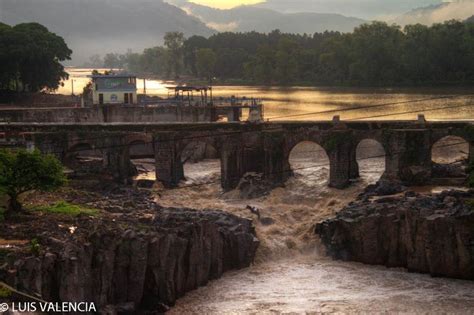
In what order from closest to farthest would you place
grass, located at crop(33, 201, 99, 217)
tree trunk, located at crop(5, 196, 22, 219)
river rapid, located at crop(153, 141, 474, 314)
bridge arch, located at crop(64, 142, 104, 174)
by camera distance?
river rapid, located at crop(153, 141, 474, 314) < tree trunk, located at crop(5, 196, 22, 219) < grass, located at crop(33, 201, 99, 217) < bridge arch, located at crop(64, 142, 104, 174)

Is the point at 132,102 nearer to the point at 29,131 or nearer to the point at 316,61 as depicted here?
the point at 29,131

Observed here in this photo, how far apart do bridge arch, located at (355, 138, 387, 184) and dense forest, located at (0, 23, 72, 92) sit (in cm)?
4238

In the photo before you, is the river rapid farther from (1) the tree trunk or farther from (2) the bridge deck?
(1) the tree trunk

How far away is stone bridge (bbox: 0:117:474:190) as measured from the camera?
53.0m

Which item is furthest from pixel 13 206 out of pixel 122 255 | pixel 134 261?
pixel 134 261

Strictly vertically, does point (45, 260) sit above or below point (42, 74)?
below

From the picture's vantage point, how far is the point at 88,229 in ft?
115

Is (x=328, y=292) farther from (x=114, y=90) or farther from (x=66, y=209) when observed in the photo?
(x=114, y=90)

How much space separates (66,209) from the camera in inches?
1547

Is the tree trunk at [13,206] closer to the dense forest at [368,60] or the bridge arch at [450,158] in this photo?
the bridge arch at [450,158]

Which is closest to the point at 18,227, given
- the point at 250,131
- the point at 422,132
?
the point at 250,131

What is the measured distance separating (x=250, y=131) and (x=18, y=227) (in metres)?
25.1

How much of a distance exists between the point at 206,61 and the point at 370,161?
115 m

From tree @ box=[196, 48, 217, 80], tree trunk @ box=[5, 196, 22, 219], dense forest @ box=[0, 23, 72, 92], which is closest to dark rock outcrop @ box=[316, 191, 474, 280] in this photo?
tree trunk @ box=[5, 196, 22, 219]
